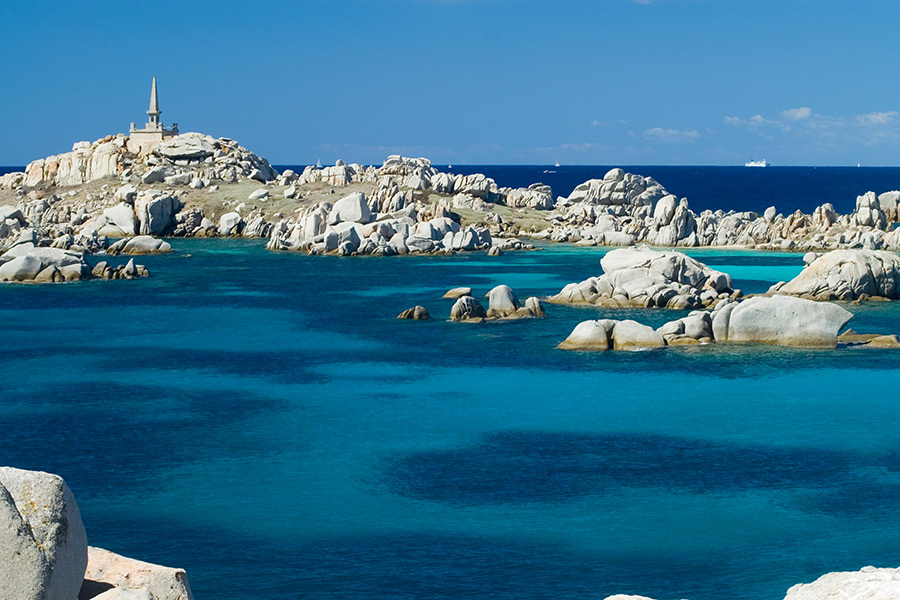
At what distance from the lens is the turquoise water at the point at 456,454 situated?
2136 centimetres

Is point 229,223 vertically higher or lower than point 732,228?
higher

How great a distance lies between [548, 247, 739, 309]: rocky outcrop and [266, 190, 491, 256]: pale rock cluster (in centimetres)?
3548

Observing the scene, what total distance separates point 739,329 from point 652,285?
11.4 m

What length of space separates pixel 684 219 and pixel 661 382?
206 ft

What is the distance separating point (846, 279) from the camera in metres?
59.3

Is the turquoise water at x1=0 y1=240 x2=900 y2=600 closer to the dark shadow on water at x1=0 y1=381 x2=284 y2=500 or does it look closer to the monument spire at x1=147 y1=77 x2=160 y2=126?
the dark shadow on water at x1=0 y1=381 x2=284 y2=500

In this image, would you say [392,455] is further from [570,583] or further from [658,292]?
[658,292]

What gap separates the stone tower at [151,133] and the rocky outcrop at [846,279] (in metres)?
94.7

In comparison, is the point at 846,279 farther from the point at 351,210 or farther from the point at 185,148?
the point at 185,148

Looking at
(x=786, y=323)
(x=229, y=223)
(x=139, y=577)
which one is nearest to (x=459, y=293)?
(x=786, y=323)

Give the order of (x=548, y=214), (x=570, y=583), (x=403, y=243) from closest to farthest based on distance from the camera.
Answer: (x=570, y=583) < (x=403, y=243) < (x=548, y=214)

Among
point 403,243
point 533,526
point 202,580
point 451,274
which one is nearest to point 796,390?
point 533,526

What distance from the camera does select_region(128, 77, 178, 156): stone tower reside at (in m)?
136

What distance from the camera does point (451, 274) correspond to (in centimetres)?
7838
